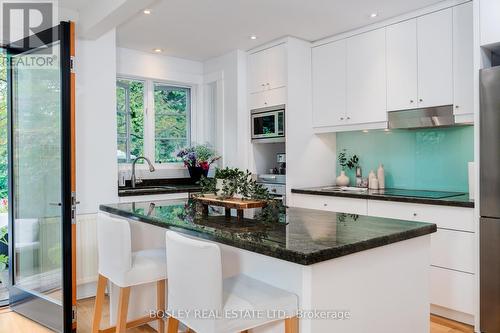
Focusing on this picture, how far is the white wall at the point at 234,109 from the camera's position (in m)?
4.44

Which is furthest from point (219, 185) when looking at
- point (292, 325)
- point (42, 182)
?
point (42, 182)

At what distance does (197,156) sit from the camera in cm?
462

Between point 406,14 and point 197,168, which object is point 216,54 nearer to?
point 197,168

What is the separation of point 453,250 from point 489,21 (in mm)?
1622

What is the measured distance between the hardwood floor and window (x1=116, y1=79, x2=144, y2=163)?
1903mm

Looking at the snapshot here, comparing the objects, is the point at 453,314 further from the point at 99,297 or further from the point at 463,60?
the point at 99,297

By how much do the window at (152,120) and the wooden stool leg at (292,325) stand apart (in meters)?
→ 3.42

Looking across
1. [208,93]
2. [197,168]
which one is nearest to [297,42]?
[208,93]

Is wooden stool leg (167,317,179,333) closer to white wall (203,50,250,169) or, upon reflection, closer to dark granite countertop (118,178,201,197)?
dark granite countertop (118,178,201,197)

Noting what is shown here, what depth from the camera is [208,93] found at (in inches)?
194

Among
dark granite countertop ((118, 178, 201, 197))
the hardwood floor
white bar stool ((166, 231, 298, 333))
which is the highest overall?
dark granite countertop ((118, 178, 201, 197))

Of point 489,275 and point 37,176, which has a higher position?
point 37,176

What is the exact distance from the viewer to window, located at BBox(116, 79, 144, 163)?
4.43 metres

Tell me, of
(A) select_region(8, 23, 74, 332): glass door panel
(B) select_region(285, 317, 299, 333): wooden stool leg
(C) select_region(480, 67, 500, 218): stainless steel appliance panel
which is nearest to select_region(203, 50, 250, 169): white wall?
(A) select_region(8, 23, 74, 332): glass door panel
